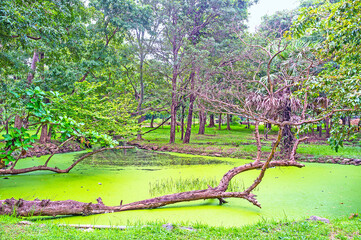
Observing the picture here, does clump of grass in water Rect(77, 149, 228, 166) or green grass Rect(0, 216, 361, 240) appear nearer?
green grass Rect(0, 216, 361, 240)

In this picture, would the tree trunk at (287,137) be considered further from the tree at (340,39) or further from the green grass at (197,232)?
the green grass at (197,232)

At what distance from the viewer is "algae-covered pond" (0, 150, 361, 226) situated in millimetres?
3457

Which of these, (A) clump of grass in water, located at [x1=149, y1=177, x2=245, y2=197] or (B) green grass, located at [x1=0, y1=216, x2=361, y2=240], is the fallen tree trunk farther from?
(A) clump of grass in water, located at [x1=149, y1=177, x2=245, y2=197]

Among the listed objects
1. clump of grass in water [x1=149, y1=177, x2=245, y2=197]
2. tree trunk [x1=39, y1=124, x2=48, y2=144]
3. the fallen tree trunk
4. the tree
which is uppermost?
the tree

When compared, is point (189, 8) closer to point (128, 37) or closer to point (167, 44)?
point (167, 44)

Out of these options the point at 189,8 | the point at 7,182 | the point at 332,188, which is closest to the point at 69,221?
the point at 7,182

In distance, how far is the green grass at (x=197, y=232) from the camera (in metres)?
2.49

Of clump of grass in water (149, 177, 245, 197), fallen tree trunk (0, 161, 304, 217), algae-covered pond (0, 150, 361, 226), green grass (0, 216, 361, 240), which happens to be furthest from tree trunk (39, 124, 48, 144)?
green grass (0, 216, 361, 240)

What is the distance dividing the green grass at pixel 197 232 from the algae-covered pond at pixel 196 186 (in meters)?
0.38

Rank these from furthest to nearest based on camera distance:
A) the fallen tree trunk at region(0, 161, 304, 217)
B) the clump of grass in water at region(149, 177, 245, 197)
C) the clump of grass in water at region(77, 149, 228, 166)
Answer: the clump of grass in water at region(77, 149, 228, 166) → the clump of grass in water at region(149, 177, 245, 197) → the fallen tree trunk at region(0, 161, 304, 217)

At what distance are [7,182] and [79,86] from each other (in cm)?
269

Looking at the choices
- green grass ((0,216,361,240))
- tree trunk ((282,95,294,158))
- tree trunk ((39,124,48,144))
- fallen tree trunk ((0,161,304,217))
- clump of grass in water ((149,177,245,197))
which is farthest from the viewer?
tree trunk ((39,124,48,144))

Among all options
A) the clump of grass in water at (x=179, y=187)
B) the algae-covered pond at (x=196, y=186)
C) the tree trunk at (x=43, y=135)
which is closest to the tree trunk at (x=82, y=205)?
the algae-covered pond at (x=196, y=186)

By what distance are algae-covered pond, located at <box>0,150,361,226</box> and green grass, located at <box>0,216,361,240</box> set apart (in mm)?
379
